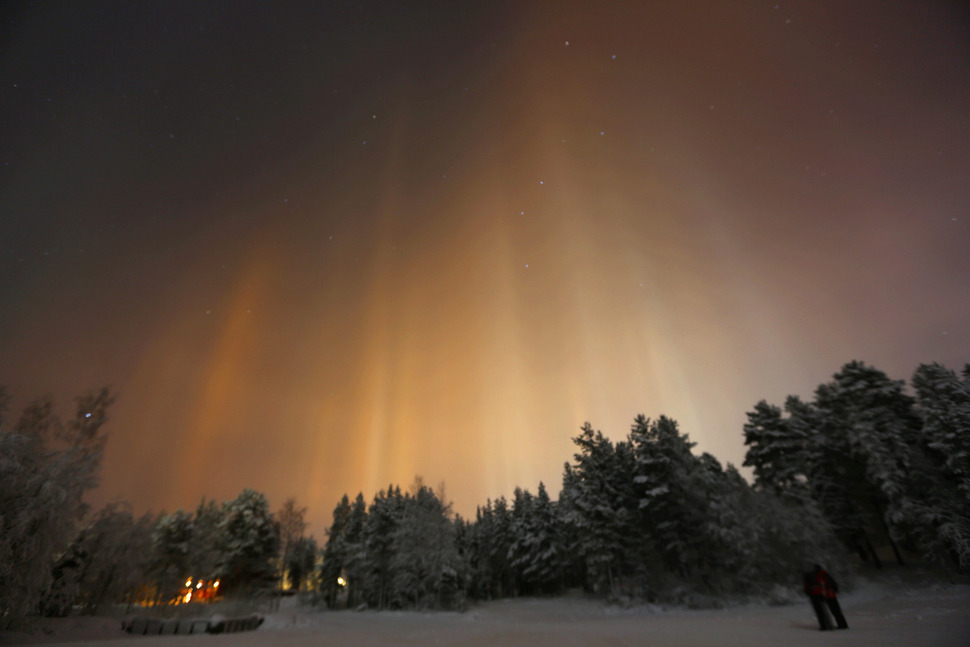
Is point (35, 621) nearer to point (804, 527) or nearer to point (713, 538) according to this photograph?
point (713, 538)

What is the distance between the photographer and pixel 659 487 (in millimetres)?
37031

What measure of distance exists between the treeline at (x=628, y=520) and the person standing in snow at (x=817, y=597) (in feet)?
61.5

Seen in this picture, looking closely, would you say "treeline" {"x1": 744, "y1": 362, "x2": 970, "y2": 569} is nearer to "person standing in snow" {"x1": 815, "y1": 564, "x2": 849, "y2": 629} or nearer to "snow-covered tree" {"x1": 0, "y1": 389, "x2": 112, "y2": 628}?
"person standing in snow" {"x1": 815, "y1": 564, "x2": 849, "y2": 629}

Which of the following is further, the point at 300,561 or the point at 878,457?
the point at 300,561

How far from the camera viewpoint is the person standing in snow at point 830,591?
13469 mm

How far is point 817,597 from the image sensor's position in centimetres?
1408

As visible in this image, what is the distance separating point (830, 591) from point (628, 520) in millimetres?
28561

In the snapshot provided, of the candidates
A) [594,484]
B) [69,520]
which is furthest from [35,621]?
[594,484]

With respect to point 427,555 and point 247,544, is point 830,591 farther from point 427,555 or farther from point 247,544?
point 247,544

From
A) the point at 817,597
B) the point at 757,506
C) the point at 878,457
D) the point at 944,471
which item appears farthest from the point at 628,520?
the point at 817,597

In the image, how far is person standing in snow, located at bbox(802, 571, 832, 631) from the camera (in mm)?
13641

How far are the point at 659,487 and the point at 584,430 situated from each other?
33.3ft

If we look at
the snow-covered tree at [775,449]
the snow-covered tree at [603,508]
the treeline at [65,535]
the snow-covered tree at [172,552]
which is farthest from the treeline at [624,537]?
the treeline at [65,535]

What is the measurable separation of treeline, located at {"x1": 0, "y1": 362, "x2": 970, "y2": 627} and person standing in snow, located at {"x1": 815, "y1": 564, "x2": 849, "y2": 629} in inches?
750
